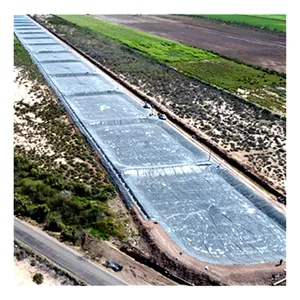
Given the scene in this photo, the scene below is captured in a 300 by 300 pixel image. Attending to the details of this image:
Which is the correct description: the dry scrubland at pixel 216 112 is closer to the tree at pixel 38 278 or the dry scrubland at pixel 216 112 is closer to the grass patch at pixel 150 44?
→ the grass patch at pixel 150 44

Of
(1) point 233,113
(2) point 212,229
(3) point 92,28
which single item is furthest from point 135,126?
(3) point 92,28

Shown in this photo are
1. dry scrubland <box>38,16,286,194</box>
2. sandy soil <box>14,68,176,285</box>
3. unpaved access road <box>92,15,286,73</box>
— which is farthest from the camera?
unpaved access road <box>92,15,286,73</box>

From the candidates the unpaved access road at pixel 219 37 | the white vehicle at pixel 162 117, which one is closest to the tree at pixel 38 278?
the white vehicle at pixel 162 117

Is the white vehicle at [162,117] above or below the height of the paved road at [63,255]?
above

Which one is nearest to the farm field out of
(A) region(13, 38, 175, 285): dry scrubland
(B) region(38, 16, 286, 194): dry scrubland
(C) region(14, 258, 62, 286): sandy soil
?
(B) region(38, 16, 286, 194): dry scrubland

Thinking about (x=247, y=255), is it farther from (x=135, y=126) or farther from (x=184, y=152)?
(x=135, y=126)

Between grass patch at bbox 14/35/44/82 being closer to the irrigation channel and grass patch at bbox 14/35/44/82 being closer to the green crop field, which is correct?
the irrigation channel
